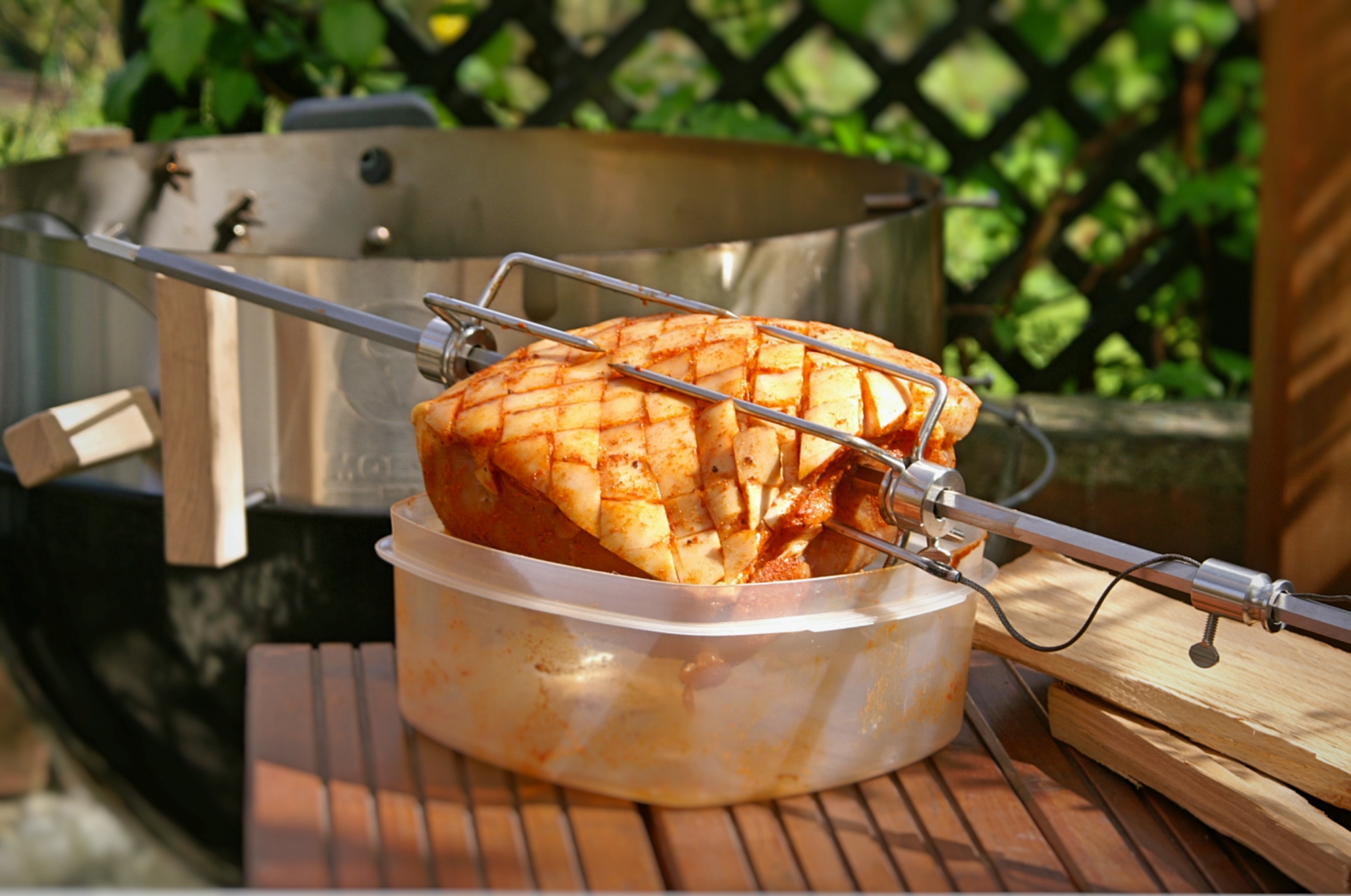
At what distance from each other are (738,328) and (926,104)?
1991 millimetres

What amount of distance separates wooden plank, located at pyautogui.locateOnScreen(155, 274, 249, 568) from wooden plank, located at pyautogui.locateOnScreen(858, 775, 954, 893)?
0.75 m

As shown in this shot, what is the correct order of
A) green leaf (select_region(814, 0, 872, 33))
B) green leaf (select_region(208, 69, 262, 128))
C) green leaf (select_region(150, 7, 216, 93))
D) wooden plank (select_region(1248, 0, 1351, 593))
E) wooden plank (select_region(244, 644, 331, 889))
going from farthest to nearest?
green leaf (select_region(814, 0, 872, 33)) → green leaf (select_region(208, 69, 262, 128)) → green leaf (select_region(150, 7, 216, 93)) → wooden plank (select_region(1248, 0, 1351, 593)) → wooden plank (select_region(244, 644, 331, 889))

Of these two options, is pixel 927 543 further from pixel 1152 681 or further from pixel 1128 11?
pixel 1128 11

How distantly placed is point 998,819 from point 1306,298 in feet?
4.55

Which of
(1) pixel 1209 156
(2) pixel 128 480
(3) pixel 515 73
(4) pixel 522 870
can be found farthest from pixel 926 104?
(4) pixel 522 870

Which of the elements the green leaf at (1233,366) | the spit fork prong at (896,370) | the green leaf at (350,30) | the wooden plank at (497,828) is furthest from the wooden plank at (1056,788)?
the green leaf at (1233,366)

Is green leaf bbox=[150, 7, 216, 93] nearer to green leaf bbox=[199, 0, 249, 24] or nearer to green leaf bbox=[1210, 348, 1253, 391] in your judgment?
green leaf bbox=[199, 0, 249, 24]

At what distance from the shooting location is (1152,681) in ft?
3.11

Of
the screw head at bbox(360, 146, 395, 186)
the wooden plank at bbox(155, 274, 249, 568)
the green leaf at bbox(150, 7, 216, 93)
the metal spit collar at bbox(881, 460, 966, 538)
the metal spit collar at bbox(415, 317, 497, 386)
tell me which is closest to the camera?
the metal spit collar at bbox(881, 460, 966, 538)

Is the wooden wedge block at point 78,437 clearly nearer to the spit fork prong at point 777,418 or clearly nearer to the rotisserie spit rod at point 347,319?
the rotisserie spit rod at point 347,319

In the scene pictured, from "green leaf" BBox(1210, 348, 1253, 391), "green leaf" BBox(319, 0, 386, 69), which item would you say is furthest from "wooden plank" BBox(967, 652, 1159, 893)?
"green leaf" BBox(1210, 348, 1253, 391)

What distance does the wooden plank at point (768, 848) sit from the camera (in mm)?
801

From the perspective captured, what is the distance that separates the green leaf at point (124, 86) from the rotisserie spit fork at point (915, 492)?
1488 millimetres

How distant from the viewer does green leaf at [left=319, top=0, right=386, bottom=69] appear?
8.32 ft
